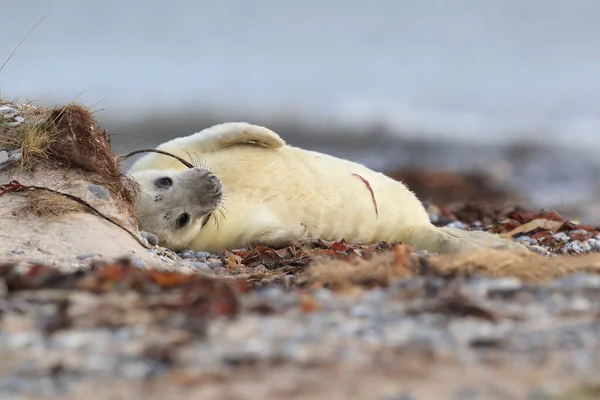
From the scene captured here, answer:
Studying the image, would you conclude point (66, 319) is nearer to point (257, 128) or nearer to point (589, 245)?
point (257, 128)

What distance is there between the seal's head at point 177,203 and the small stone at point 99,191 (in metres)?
0.41

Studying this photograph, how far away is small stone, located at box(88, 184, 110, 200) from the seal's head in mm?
411

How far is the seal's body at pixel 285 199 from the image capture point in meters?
7.35

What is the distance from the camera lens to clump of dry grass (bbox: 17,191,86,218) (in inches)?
245

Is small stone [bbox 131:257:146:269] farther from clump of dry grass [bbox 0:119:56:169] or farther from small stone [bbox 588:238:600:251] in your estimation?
small stone [bbox 588:238:600:251]

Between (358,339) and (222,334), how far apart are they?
473 millimetres

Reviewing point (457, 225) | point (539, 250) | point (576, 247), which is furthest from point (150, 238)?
point (457, 225)

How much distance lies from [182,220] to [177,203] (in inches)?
6.0

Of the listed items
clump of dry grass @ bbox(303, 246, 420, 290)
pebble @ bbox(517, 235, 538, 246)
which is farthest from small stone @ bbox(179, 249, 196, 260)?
pebble @ bbox(517, 235, 538, 246)

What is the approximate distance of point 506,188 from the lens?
1783 cm

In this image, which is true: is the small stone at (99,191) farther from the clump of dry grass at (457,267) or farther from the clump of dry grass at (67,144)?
the clump of dry grass at (457,267)

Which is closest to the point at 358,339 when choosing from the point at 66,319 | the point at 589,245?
the point at 66,319

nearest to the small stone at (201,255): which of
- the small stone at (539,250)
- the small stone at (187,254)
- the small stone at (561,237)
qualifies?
the small stone at (187,254)

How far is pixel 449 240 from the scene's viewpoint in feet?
24.4
